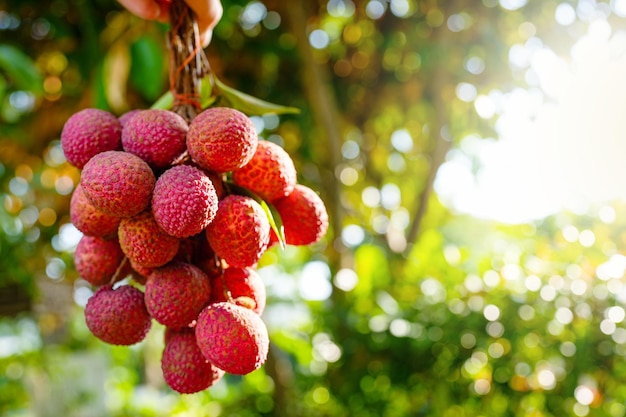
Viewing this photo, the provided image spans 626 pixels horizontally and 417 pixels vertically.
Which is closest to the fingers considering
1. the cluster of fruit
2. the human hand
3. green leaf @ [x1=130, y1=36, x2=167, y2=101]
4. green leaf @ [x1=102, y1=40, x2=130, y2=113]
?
the human hand

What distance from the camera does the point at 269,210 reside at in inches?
20.8

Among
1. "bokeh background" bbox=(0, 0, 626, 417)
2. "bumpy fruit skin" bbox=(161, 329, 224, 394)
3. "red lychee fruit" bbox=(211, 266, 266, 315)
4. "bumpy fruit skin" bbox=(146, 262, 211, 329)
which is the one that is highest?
"bumpy fruit skin" bbox=(146, 262, 211, 329)

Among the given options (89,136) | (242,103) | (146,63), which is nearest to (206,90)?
(242,103)

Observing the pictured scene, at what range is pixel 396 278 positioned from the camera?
5.48 feet

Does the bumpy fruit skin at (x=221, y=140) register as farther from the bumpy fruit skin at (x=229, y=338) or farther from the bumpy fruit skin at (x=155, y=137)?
the bumpy fruit skin at (x=229, y=338)

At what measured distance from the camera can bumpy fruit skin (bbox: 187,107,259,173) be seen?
48cm

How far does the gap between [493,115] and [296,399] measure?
1110 mm

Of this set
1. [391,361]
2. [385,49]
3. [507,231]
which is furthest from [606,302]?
[385,49]

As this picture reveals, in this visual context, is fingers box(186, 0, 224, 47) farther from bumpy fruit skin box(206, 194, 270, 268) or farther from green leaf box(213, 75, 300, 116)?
bumpy fruit skin box(206, 194, 270, 268)

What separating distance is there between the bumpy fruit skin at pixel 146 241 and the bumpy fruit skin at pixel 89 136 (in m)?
0.08

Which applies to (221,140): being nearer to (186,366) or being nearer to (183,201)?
(183,201)

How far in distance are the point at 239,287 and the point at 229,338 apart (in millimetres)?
76

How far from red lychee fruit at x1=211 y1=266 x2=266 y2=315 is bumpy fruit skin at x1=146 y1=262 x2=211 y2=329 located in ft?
0.06

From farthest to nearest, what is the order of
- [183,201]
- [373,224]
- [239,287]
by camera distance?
[373,224]
[239,287]
[183,201]
